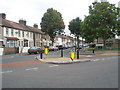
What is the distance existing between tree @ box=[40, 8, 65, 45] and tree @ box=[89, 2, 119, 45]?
17.9m

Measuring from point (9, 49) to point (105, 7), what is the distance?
23747 millimetres

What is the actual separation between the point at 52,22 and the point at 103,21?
69.7 feet

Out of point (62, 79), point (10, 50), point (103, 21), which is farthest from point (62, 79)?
point (103, 21)

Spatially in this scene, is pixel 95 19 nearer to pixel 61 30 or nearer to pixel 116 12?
pixel 116 12

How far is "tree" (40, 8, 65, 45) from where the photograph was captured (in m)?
52.8

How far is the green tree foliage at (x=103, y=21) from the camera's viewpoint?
1394 inches

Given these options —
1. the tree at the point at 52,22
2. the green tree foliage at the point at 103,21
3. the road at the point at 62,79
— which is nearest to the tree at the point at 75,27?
the tree at the point at 52,22

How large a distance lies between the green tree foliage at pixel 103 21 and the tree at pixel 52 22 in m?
17.2

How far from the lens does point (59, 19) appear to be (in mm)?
54094

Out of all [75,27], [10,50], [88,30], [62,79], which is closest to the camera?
[62,79]

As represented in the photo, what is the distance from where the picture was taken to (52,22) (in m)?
53.4

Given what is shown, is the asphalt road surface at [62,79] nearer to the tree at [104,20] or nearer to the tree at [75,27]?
the tree at [104,20]

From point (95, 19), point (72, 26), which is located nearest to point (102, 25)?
point (95, 19)

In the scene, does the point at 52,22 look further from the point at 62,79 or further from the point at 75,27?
the point at 62,79
